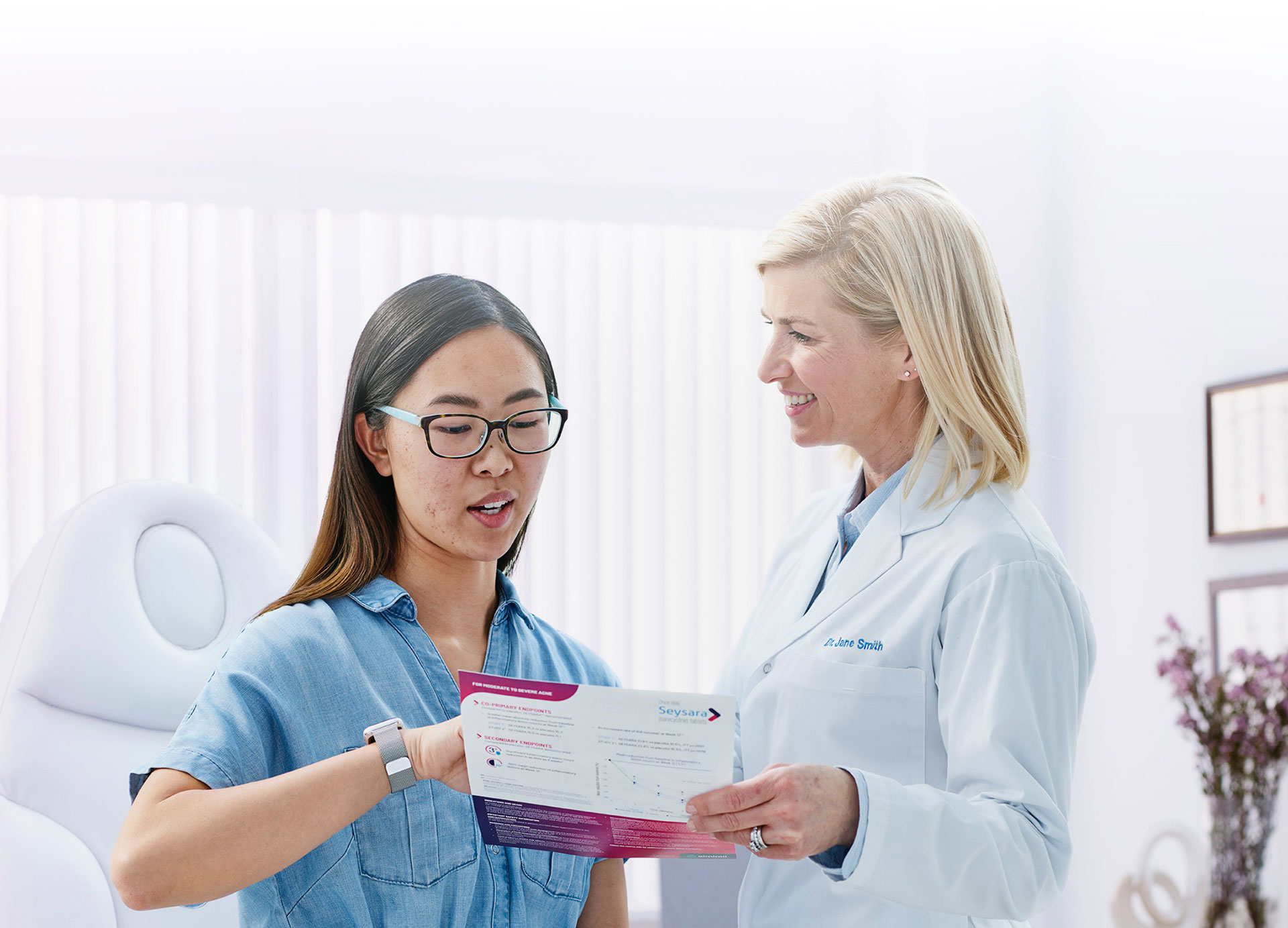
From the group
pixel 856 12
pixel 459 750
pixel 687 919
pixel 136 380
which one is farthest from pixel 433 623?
pixel 856 12

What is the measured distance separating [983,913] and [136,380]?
2218mm

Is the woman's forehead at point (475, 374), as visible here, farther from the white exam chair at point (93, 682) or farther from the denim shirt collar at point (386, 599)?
the white exam chair at point (93, 682)

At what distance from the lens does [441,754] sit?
3.55 ft

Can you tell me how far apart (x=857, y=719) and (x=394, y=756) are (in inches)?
20.1

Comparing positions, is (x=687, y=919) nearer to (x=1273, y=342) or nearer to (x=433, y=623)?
Result: (x=433, y=623)

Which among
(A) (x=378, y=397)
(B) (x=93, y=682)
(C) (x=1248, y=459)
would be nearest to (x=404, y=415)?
(A) (x=378, y=397)

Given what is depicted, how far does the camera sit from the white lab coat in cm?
107

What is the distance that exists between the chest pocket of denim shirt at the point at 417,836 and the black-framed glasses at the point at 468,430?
377 mm

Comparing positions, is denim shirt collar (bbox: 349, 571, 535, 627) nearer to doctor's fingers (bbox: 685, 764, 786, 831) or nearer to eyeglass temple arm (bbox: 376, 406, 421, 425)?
eyeglass temple arm (bbox: 376, 406, 421, 425)

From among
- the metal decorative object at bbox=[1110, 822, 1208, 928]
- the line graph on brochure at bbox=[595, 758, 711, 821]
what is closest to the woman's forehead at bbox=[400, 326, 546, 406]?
the line graph on brochure at bbox=[595, 758, 711, 821]

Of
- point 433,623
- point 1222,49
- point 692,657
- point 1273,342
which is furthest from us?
point 692,657

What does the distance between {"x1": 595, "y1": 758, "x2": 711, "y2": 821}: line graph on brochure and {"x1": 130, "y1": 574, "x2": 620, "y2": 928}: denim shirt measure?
0.29m

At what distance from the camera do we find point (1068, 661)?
1138mm

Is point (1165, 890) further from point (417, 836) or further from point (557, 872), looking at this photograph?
point (417, 836)
